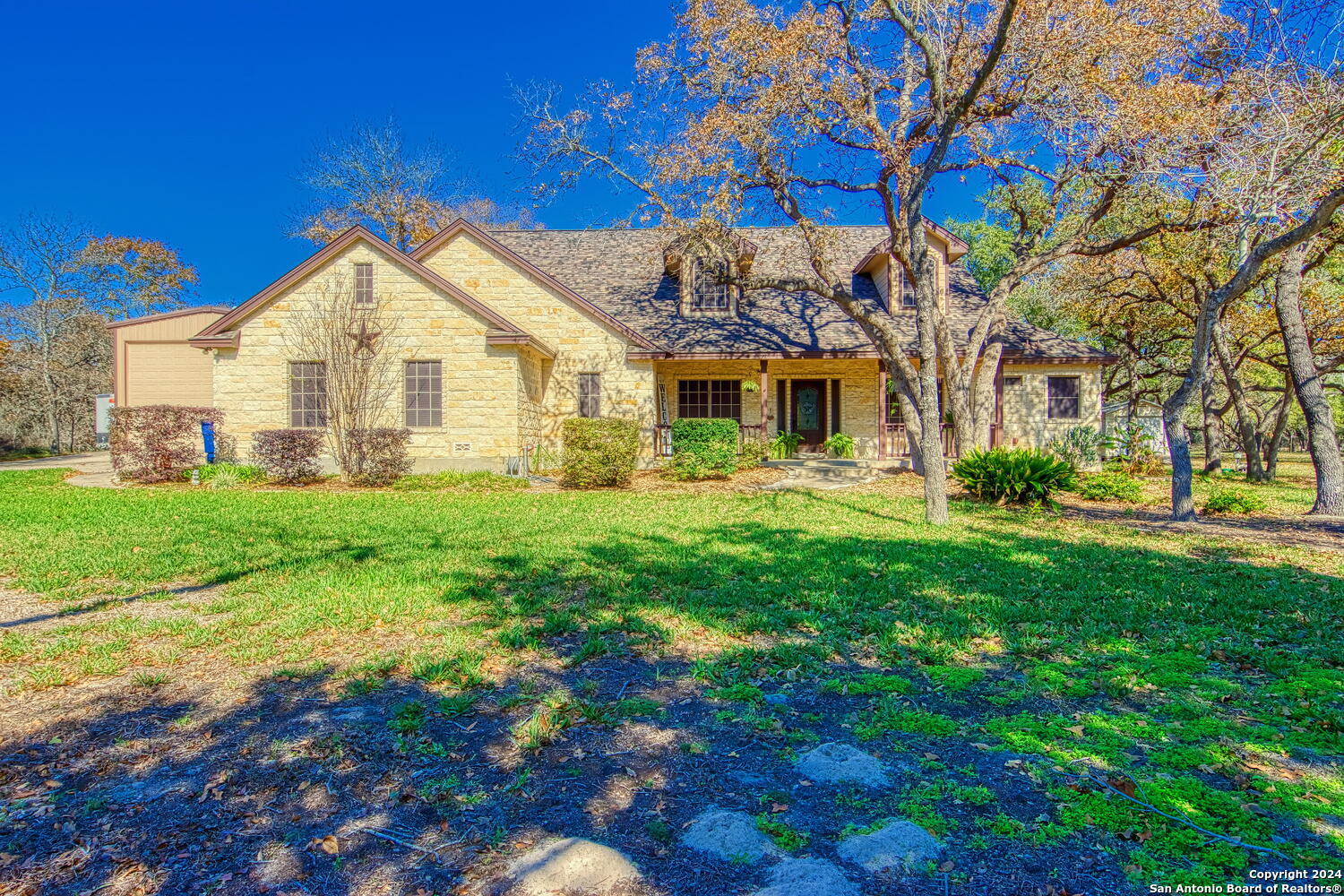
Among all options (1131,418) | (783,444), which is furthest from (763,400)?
(1131,418)

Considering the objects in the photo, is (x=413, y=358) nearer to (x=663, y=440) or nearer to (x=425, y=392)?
(x=425, y=392)

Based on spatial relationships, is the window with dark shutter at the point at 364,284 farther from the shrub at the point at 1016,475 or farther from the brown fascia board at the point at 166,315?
the shrub at the point at 1016,475

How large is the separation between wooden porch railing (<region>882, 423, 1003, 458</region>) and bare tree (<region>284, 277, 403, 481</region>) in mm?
12383

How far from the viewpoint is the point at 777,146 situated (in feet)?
41.4

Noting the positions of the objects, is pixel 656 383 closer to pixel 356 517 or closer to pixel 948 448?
pixel 948 448

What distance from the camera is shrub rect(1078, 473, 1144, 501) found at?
12344 millimetres

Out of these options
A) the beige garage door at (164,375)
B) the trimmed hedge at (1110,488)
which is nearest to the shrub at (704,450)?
the trimmed hedge at (1110,488)

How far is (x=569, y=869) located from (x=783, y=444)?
17029 mm

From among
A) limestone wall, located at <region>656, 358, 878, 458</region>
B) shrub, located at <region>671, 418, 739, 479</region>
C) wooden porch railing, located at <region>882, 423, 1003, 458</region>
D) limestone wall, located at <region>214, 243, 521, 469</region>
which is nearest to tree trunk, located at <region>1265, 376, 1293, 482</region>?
wooden porch railing, located at <region>882, 423, 1003, 458</region>

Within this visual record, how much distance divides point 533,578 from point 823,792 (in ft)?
12.8

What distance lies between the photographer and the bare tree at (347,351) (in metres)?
15.0

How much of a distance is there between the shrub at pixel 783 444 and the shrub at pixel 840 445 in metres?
0.87

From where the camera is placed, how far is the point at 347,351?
1502 cm

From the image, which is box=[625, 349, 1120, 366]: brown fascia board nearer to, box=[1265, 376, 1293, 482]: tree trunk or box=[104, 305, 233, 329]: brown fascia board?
box=[1265, 376, 1293, 482]: tree trunk
